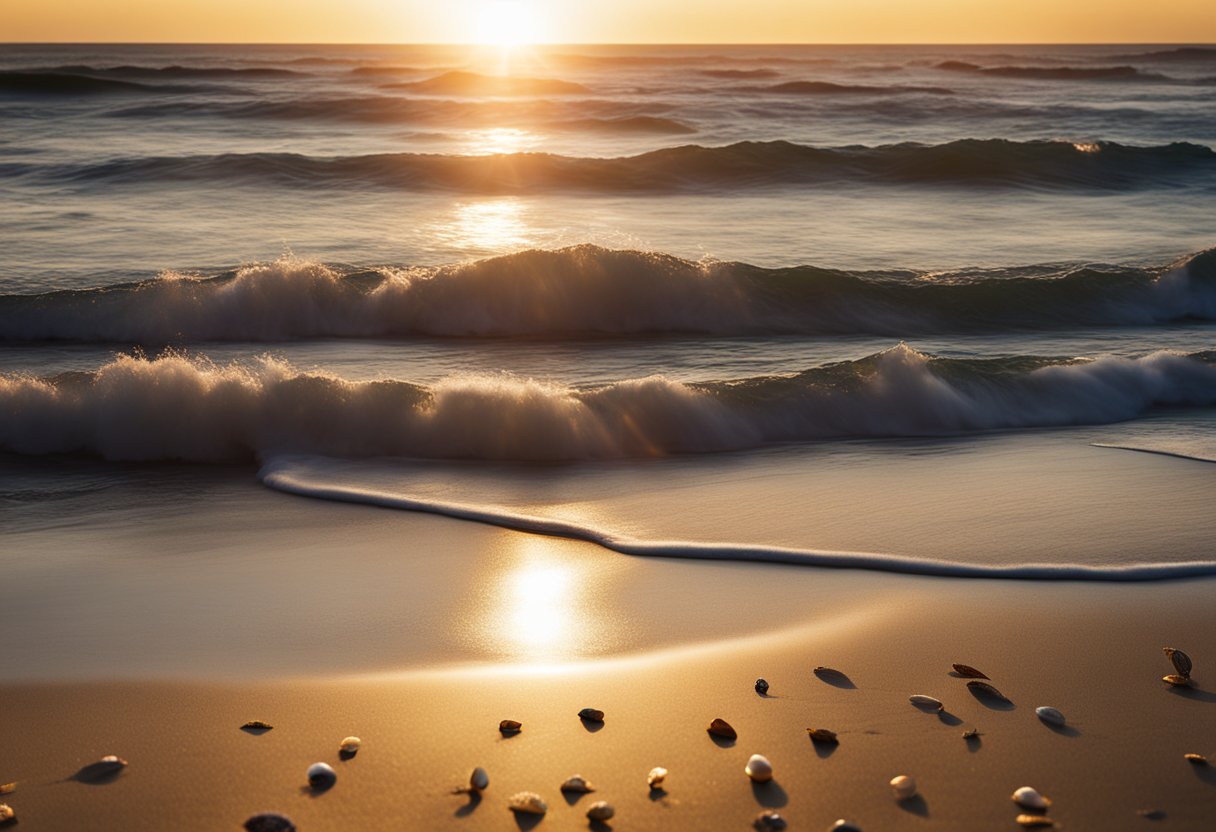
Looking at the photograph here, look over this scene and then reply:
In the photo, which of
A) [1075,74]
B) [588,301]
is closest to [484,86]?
[1075,74]

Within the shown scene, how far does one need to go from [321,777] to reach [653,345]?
6389 millimetres

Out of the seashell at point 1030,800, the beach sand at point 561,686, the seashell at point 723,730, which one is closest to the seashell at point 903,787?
the beach sand at point 561,686

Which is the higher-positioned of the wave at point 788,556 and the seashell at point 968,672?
the wave at point 788,556

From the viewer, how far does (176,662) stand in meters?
3.38

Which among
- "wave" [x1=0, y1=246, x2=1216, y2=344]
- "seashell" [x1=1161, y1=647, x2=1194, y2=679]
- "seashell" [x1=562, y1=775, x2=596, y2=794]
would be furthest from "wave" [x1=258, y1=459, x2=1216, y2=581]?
"wave" [x1=0, y1=246, x2=1216, y2=344]

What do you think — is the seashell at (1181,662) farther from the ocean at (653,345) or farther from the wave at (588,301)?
the wave at (588,301)

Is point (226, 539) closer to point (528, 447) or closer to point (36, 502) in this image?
point (36, 502)

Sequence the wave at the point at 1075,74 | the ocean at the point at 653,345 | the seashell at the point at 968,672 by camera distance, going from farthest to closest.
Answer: the wave at the point at 1075,74
the ocean at the point at 653,345
the seashell at the point at 968,672

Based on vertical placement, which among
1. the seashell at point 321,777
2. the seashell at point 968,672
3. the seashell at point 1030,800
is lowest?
the seashell at point 1030,800

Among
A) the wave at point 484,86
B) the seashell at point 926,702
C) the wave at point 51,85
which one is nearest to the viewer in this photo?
the seashell at point 926,702

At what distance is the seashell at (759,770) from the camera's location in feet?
8.86

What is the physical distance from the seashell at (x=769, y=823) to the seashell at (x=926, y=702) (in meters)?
0.72

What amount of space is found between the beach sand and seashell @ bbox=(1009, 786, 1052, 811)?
1.2 inches

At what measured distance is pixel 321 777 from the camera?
269 cm
